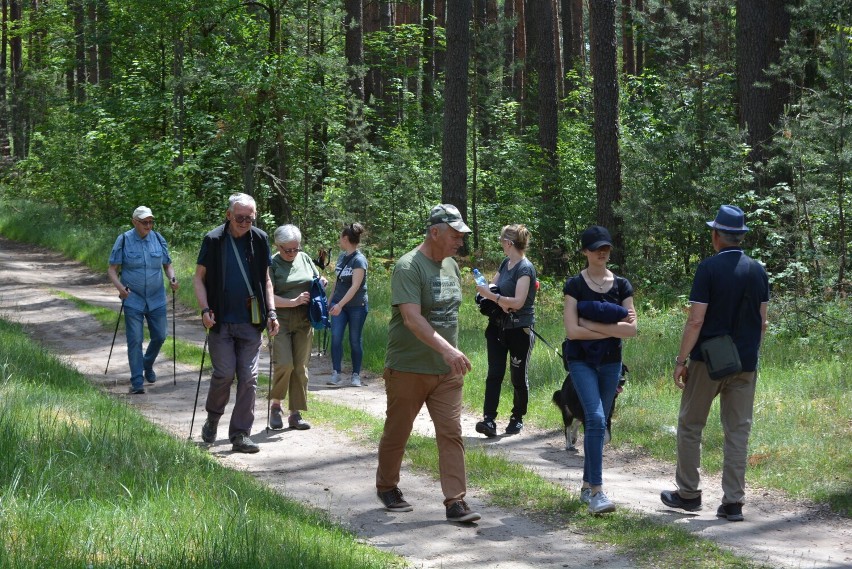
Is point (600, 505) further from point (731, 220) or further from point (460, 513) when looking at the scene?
point (731, 220)

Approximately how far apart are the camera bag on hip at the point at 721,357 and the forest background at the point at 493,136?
6.76 metres

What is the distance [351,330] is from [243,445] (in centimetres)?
403

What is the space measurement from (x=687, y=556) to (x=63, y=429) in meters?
4.45

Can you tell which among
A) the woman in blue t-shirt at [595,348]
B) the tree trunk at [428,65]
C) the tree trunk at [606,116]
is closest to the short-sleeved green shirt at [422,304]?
the woman in blue t-shirt at [595,348]

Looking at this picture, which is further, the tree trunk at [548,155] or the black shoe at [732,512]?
the tree trunk at [548,155]

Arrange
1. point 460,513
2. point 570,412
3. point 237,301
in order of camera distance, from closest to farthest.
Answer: point 460,513 < point 237,301 < point 570,412

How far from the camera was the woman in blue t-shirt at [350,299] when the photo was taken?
40.6 ft

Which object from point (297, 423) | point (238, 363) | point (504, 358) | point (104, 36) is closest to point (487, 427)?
point (504, 358)

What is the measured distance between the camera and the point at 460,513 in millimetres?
6961

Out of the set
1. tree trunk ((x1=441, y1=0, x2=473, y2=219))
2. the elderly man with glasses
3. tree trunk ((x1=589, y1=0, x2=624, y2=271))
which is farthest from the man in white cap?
tree trunk ((x1=441, y1=0, x2=473, y2=219))

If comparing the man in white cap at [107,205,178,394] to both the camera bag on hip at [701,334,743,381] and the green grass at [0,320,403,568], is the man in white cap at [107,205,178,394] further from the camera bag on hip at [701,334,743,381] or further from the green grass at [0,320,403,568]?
the camera bag on hip at [701,334,743,381]

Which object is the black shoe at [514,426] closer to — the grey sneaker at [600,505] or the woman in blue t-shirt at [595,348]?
the woman in blue t-shirt at [595,348]

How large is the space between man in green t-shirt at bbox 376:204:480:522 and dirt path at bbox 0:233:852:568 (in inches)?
16.2

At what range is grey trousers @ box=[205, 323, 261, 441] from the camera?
9.12m
